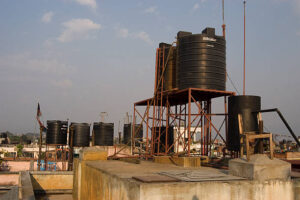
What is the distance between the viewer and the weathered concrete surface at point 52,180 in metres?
23.3

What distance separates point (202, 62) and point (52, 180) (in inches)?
605

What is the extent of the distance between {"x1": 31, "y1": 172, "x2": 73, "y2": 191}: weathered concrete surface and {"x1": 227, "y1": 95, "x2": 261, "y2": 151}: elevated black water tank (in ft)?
46.9

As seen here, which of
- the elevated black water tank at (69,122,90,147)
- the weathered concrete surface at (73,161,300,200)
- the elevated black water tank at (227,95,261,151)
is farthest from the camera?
the elevated black water tank at (69,122,90,147)

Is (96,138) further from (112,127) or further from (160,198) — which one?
(160,198)

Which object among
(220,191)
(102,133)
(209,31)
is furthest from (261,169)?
(102,133)

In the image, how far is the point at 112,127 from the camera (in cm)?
4422

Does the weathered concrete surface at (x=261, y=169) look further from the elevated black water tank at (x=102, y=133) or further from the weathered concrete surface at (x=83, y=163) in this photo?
the elevated black water tank at (x=102, y=133)

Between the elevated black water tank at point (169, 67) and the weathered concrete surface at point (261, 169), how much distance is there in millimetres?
12586

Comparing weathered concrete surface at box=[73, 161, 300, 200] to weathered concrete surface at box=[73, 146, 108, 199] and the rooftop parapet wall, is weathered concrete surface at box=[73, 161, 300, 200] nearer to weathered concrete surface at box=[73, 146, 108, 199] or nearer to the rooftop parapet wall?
the rooftop parapet wall

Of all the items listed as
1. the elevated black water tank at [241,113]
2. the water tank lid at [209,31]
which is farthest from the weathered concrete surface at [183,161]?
the water tank lid at [209,31]

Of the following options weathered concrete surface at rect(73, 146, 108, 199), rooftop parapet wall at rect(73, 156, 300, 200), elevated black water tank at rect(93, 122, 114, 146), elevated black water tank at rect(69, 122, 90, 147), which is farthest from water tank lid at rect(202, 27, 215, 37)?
elevated black water tank at rect(69, 122, 90, 147)

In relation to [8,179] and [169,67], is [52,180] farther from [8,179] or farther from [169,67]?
[169,67]

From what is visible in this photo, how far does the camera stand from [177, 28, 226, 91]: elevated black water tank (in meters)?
18.6

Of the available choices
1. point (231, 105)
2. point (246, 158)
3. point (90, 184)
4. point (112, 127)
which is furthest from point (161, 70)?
point (112, 127)
